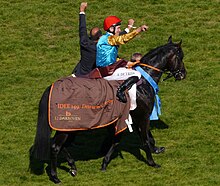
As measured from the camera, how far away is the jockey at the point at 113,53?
41.0 feet

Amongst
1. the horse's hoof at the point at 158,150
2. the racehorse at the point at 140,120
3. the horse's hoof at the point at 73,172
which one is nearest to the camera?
the racehorse at the point at 140,120

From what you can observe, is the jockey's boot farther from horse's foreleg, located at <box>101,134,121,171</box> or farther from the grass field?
the grass field

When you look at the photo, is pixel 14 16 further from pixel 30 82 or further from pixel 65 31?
pixel 30 82

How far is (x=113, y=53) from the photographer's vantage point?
1281 cm

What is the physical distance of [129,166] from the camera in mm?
13086

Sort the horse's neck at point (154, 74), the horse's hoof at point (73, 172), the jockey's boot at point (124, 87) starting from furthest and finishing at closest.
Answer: the horse's neck at point (154, 74) < the horse's hoof at point (73, 172) < the jockey's boot at point (124, 87)

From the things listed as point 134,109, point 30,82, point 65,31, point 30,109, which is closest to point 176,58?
point 134,109

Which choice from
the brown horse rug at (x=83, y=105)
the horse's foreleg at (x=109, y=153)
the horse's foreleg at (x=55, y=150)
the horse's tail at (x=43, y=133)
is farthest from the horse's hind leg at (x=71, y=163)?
Answer: the brown horse rug at (x=83, y=105)

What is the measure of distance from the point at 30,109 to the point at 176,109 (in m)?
3.39

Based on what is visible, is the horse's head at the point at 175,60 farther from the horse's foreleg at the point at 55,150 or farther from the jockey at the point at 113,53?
the horse's foreleg at the point at 55,150

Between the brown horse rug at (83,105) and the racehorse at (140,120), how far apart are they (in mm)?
174

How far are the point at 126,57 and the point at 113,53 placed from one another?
7.06 m

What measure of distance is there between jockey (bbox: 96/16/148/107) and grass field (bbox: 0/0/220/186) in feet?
5.20

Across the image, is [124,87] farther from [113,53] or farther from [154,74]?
[154,74]
